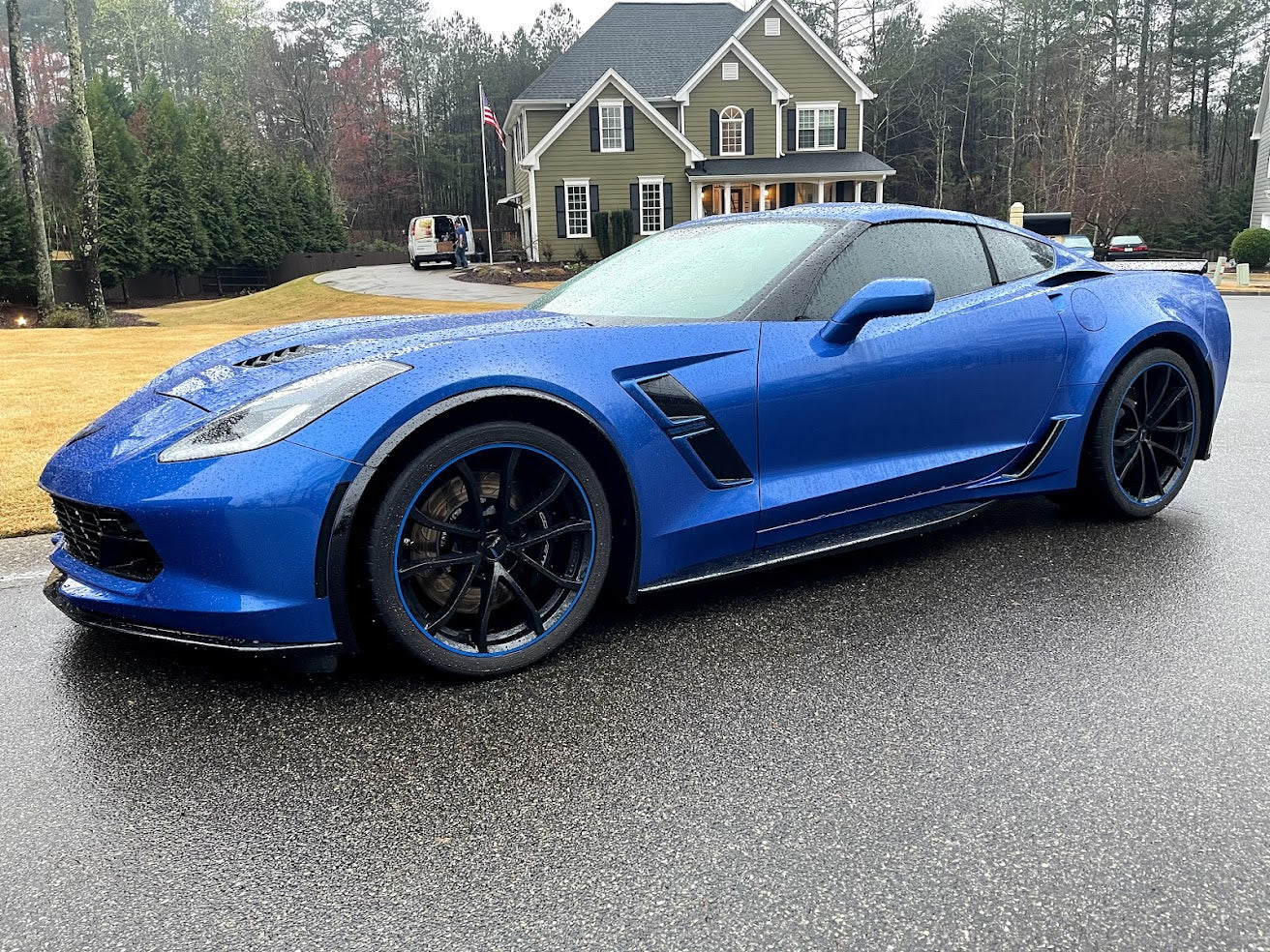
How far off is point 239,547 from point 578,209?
110ft

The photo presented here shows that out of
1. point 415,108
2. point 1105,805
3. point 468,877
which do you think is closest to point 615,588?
point 468,877

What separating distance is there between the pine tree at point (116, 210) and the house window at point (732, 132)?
2152cm

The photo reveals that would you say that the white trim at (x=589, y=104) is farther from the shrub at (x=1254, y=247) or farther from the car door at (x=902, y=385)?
the car door at (x=902, y=385)

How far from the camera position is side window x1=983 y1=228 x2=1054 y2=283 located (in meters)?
3.96

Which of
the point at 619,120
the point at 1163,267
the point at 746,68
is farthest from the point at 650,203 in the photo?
the point at 1163,267

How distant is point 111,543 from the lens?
8.50 feet

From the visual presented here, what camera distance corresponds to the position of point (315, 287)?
2894cm

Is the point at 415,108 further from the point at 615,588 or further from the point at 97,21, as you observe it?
the point at 615,588

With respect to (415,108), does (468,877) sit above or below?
below

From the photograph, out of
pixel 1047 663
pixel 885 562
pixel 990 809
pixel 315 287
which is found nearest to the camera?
pixel 990 809

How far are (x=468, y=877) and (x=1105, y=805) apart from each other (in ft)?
4.51

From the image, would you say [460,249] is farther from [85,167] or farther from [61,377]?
[61,377]

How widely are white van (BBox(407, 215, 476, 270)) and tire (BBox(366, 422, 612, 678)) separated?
35.3 metres

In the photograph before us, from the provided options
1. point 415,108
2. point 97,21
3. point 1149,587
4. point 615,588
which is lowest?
point 1149,587
